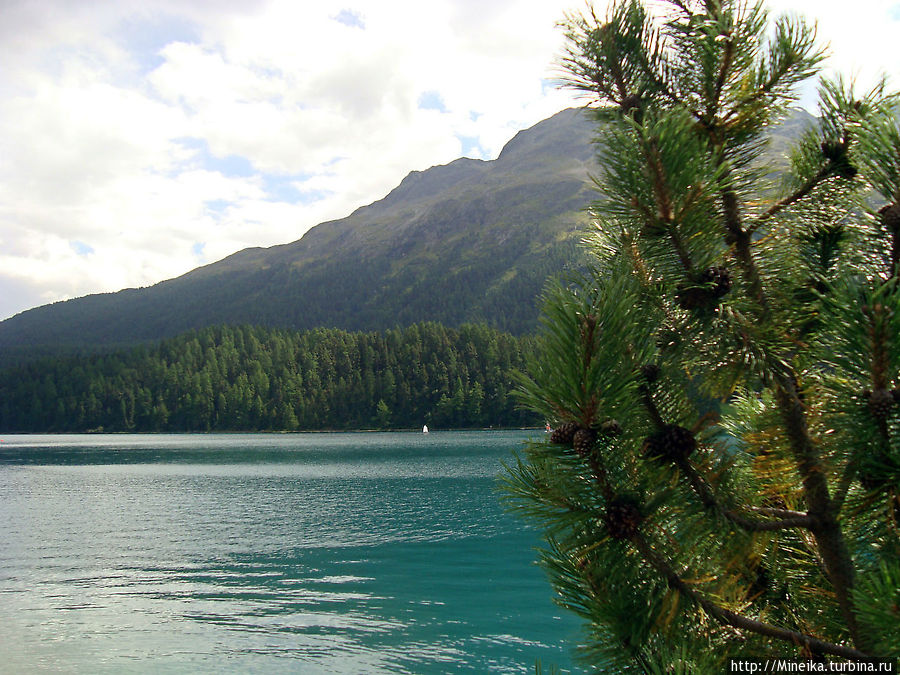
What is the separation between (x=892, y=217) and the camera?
228 centimetres

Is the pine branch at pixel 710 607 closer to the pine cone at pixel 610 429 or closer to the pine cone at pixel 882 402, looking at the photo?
the pine cone at pixel 610 429

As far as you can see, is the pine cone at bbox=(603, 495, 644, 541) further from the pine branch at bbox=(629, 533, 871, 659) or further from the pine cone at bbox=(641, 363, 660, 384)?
the pine cone at bbox=(641, 363, 660, 384)

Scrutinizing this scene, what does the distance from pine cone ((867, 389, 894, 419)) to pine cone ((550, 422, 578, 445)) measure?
928 millimetres

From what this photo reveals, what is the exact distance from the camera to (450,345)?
196m

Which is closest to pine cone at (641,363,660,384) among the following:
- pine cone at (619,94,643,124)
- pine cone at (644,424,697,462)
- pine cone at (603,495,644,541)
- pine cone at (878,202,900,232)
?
pine cone at (644,424,697,462)

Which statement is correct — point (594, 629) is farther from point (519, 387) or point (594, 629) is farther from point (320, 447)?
point (320, 447)

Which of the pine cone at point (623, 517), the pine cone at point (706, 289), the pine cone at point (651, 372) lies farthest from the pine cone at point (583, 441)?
the pine cone at point (706, 289)

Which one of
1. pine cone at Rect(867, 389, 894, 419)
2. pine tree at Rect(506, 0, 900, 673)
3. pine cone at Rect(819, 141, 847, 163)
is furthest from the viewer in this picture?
pine cone at Rect(819, 141, 847, 163)

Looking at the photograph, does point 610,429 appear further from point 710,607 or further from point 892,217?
point 892,217

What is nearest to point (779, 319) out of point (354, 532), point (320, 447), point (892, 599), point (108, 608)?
point (892, 599)

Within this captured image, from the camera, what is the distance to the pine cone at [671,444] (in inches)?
92.7

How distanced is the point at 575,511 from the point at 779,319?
111cm

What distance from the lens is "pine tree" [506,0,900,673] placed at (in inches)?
85.8

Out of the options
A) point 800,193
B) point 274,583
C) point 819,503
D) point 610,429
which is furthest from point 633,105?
point 274,583
